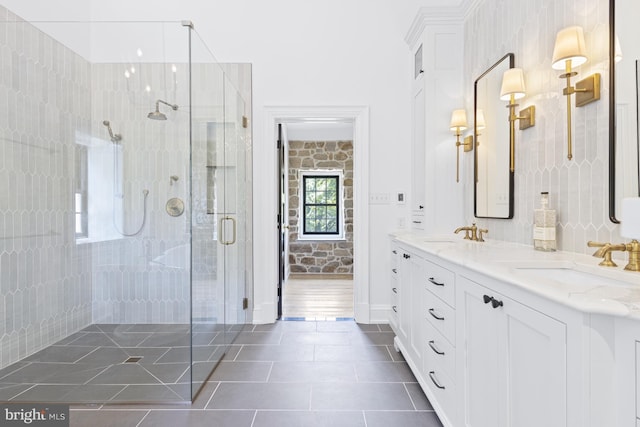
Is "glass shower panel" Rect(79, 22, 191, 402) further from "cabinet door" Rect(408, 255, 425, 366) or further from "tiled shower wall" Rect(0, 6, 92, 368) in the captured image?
"cabinet door" Rect(408, 255, 425, 366)

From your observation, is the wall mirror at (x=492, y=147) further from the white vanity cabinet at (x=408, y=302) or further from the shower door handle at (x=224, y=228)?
the shower door handle at (x=224, y=228)

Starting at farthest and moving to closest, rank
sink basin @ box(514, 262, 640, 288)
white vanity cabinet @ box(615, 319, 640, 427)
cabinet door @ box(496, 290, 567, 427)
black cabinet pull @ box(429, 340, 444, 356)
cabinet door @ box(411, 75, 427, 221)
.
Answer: cabinet door @ box(411, 75, 427, 221) < black cabinet pull @ box(429, 340, 444, 356) < sink basin @ box(514, 262, 640, 288) < cabinet door @ box(496, 290, 567, 427) < white vanity cabinet @ box(615, 319, 640, 427)

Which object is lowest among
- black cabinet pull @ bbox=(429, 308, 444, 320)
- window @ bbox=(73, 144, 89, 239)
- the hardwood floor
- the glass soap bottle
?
the hardwood floor

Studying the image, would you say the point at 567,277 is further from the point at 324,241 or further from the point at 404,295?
the point at 324,241

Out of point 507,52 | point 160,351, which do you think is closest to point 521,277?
point 507,52

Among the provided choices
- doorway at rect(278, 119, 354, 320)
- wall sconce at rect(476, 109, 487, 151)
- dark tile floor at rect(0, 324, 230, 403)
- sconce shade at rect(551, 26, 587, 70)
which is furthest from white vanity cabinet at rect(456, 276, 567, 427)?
doorway at rect(278, 119, 354, 320)

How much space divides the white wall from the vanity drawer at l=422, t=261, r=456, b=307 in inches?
61.1

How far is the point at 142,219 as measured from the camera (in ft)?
8.22

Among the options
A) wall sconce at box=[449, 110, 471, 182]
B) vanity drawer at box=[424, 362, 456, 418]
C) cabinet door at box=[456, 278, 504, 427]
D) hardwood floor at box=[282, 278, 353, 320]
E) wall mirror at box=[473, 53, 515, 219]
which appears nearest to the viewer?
cabinet door at box=[456, 278, 504, 427]

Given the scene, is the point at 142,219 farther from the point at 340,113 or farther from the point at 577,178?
the point at 577,178

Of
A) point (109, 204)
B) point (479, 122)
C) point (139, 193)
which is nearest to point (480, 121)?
point (479, 122)

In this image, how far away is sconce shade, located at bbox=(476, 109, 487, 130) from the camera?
8.10 feet

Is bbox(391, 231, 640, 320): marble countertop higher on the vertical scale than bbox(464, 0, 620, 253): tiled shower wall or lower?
lower

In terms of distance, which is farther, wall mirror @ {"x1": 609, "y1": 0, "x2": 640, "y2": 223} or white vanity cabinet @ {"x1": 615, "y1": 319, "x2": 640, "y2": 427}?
wall mirror @ {"x1": 609, "y1": 0, "x2": 640, "y2": 223}
